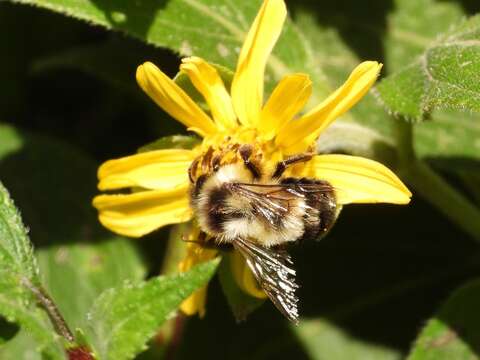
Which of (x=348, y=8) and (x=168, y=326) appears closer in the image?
(x=168, y=326)

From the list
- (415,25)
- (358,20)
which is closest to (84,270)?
(358,20)

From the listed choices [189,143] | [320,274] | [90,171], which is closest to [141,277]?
[90,171]

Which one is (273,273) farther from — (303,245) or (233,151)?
(303,245)

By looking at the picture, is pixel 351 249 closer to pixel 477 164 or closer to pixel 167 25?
pixel 477 164

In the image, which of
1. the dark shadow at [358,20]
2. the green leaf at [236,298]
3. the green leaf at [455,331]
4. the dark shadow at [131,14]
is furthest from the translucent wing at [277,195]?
the dark shadow at [358,20]

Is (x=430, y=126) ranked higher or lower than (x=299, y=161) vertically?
lower

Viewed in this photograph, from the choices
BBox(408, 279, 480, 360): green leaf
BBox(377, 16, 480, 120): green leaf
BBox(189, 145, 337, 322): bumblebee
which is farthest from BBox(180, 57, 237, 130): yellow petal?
BBox(408, 279, 480, 360): green leaf

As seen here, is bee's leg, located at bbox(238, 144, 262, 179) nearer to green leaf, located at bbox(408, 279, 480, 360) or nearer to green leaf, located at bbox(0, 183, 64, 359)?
green leaf, located at bbox(0, 183, 64, 359)
